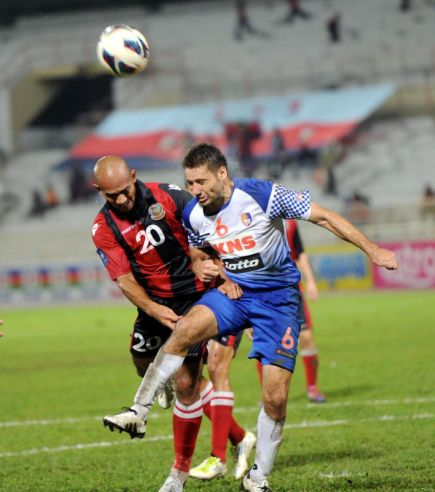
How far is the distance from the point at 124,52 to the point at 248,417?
3.90 meters

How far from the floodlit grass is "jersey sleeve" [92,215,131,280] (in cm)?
148

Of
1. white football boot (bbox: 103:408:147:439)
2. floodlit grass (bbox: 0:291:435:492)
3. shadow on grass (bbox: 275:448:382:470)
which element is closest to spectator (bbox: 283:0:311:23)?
floodlit grass (bbox: 0:291:435:492)

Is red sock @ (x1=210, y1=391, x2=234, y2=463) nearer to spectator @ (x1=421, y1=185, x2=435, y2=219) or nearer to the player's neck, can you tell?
the player's neck

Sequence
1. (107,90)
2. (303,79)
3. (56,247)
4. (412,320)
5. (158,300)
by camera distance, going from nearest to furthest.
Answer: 1. (158,300)
2. (412,320)
3. (56,247)
4. (303,79)
5. (107,90)

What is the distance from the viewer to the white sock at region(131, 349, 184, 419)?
6246 mm

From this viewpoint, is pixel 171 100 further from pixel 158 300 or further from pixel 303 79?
pixel 158 300

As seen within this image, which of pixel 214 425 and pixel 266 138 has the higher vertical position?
pixel 266 138

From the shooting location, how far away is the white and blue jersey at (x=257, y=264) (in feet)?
21.3

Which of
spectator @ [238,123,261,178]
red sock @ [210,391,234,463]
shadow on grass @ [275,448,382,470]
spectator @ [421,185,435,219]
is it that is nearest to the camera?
red sock @ [210,391,234,463]

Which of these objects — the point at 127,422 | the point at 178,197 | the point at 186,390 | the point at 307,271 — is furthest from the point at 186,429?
the point at 307,271

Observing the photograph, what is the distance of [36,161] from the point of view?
43.0m

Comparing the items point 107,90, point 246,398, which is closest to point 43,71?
point 107,90

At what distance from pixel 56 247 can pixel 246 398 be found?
1057 inches

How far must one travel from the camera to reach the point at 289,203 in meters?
6.43
